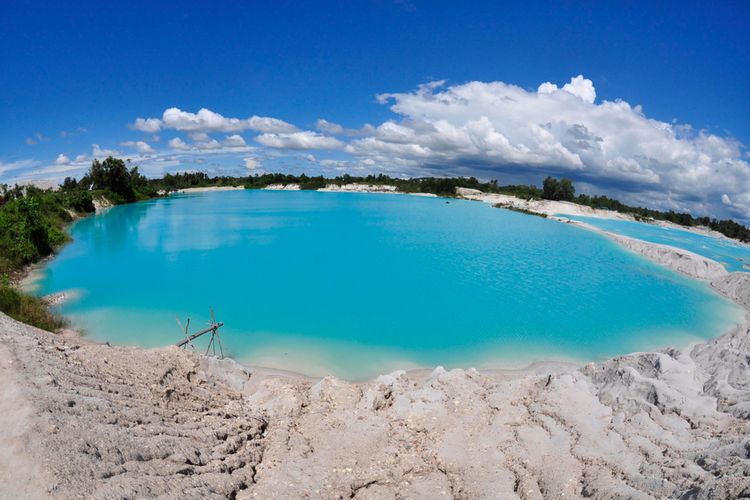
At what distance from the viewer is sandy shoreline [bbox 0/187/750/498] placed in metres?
6.18

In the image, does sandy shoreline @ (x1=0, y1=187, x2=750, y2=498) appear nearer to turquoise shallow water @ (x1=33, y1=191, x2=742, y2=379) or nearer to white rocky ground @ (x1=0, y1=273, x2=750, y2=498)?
white rocky ground @ (x1=0, y1=273, x2=750, y2=498)

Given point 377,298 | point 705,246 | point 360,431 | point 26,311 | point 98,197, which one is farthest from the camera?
point 98,197

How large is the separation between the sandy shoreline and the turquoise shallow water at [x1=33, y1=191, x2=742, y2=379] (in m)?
4.21

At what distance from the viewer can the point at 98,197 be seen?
70.8 meters

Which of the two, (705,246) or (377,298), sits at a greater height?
(705,246)

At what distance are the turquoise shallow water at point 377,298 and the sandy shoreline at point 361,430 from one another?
4208mm

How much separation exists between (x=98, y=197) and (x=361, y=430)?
81112mm

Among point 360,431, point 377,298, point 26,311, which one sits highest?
point 26,311

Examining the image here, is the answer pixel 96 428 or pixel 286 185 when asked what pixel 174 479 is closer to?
pixel 96 428

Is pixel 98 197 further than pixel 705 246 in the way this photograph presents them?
Yes

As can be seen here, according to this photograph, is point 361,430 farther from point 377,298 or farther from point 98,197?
point 98,197

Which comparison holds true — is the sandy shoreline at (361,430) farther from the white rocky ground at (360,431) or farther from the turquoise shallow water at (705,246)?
the turquoise shallow water at (705,246)

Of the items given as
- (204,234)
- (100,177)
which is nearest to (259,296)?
(204,234)

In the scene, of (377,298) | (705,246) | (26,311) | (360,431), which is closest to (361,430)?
(360,431)
